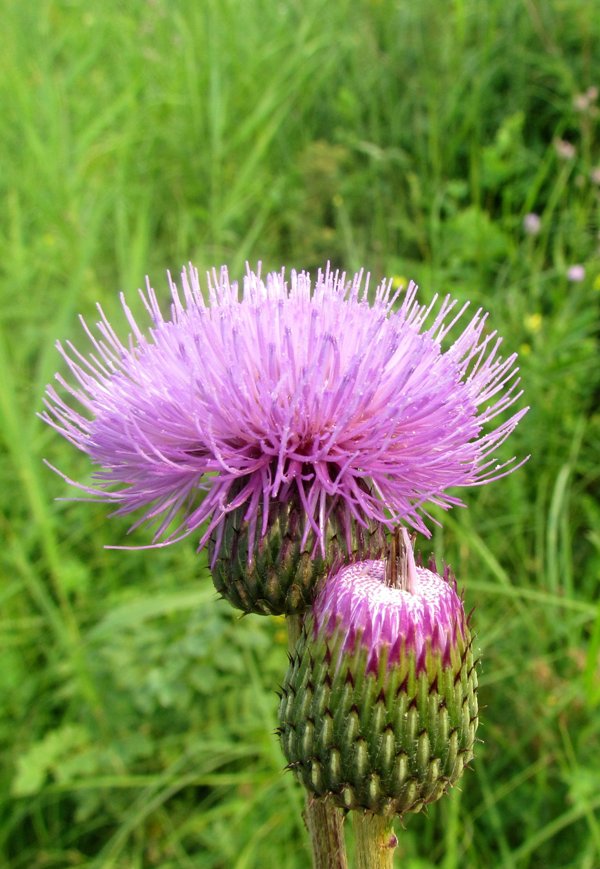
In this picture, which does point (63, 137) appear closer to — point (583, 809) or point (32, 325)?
point (32, 325)

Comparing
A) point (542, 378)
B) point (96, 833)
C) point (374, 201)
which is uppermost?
point (374, 201)

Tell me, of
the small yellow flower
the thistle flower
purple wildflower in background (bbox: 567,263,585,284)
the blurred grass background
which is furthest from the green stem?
purple wildflower in background (bbox: 567,263,585,284)

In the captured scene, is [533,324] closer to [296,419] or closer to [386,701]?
[296,419]

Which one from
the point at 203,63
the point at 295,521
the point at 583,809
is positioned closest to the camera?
the point at 295,521

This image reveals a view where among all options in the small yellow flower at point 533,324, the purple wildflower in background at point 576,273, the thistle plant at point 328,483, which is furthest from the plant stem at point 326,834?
the purple wildflower in background at point 576,273

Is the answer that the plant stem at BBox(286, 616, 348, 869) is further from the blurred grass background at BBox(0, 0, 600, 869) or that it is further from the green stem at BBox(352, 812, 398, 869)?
the blurred grass background at BBox(0, 0, 600, 869)

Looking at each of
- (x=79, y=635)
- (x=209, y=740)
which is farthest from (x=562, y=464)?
(x=79, y=635)

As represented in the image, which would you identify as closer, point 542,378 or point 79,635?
point 79,635
